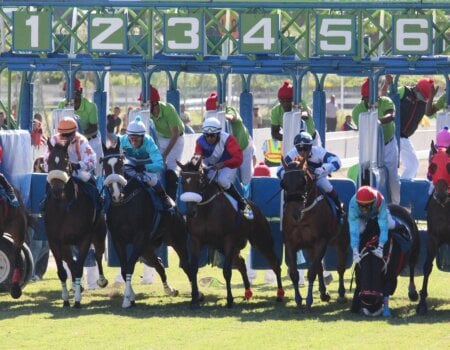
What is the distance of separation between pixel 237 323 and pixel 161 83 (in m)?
20.8

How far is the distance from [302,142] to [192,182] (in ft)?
3.87

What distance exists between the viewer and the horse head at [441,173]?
13578mm

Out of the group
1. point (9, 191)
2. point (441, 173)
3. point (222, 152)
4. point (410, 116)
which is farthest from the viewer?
point (410, 116)

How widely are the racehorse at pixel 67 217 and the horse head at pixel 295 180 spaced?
2.01 meters

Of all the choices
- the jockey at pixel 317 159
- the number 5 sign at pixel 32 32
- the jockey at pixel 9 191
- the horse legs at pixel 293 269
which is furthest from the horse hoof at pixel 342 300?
the number 5 sign at pixel 32 32

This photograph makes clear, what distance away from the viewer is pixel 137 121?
14578 millimetres

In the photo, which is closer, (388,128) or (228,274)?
(228,274)

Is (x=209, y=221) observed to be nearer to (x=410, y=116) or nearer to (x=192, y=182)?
(x=192, y=182)

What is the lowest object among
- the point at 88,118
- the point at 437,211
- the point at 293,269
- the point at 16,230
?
the point at 293,269

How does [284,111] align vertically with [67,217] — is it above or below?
above

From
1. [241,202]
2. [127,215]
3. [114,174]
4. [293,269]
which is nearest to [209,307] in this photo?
[293,269]

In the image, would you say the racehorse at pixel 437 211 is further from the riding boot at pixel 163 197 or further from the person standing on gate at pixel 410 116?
the person standing on gate at pixel 410 116

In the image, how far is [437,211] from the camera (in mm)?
13914

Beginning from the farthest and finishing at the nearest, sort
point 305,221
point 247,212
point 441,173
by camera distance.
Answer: point 247,212
point 305,221
point 441,173
